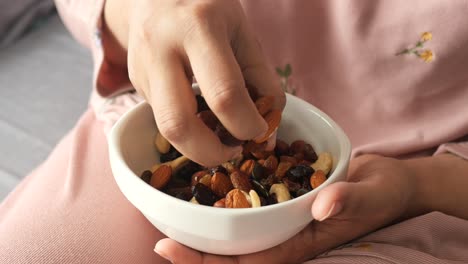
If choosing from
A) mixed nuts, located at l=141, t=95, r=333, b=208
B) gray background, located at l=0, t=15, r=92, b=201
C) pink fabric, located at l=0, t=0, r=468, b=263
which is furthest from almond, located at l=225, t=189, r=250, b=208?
gray background, located at l=0, t=15, r=92, b=201

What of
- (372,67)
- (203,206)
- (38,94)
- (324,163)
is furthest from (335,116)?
(38,94)

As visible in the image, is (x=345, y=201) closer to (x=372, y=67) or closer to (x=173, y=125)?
(x=173, y=125)

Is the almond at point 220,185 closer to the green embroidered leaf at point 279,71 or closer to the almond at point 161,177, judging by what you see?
the almond at point 161,177

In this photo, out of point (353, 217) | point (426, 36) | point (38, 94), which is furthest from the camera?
point (38, 94)

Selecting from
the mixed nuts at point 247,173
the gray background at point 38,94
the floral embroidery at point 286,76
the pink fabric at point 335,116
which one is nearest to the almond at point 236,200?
the mixed nuts at point 247,173

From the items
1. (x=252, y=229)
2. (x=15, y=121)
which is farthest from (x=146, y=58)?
(x=15, y=121)

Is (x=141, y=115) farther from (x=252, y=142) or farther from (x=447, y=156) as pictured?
(x=447, y=156)

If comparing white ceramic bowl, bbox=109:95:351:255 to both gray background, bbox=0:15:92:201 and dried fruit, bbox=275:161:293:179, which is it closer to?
dried fruit, bbox=275:161:293:179
